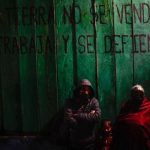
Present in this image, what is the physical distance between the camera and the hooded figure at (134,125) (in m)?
9.13

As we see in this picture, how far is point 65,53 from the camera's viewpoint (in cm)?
1023

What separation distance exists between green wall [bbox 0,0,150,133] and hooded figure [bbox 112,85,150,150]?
81 cm

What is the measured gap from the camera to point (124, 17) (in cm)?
1007

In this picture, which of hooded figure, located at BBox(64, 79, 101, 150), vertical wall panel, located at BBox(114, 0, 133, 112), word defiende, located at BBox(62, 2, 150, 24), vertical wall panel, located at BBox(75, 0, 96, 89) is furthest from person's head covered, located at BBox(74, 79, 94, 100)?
word defiende, located at BBox(62, 2, 150, 24)

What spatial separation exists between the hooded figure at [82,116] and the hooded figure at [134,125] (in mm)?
345

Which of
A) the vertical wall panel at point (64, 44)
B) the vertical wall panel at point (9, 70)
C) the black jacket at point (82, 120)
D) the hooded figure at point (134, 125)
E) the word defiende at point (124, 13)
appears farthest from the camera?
the vertical wall panel at point (9, 70)

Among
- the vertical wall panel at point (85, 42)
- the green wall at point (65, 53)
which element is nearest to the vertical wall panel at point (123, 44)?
the green wall at point (65, 53)

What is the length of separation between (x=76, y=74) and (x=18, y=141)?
1410mm

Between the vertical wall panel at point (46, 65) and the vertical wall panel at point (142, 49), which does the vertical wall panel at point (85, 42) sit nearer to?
the vertical wall panel at point (46, 65)

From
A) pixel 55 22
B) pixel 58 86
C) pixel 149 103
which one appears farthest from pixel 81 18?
pixel 149 103

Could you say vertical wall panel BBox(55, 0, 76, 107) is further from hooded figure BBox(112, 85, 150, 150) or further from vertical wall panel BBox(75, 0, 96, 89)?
hooded figure BBox(112, 85, 150, 150)

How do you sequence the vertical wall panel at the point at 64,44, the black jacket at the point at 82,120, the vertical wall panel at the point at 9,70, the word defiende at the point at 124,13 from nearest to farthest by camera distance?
1. the black jacket at the point at 82,120
2. the word defiende at the point at 124,13
3. the vertical wall panel at the point at 64,44
4. the vertical wall panel at the point at 9,70

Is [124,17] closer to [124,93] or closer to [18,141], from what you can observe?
[124,93]

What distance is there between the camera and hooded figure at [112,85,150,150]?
30.0 feet
